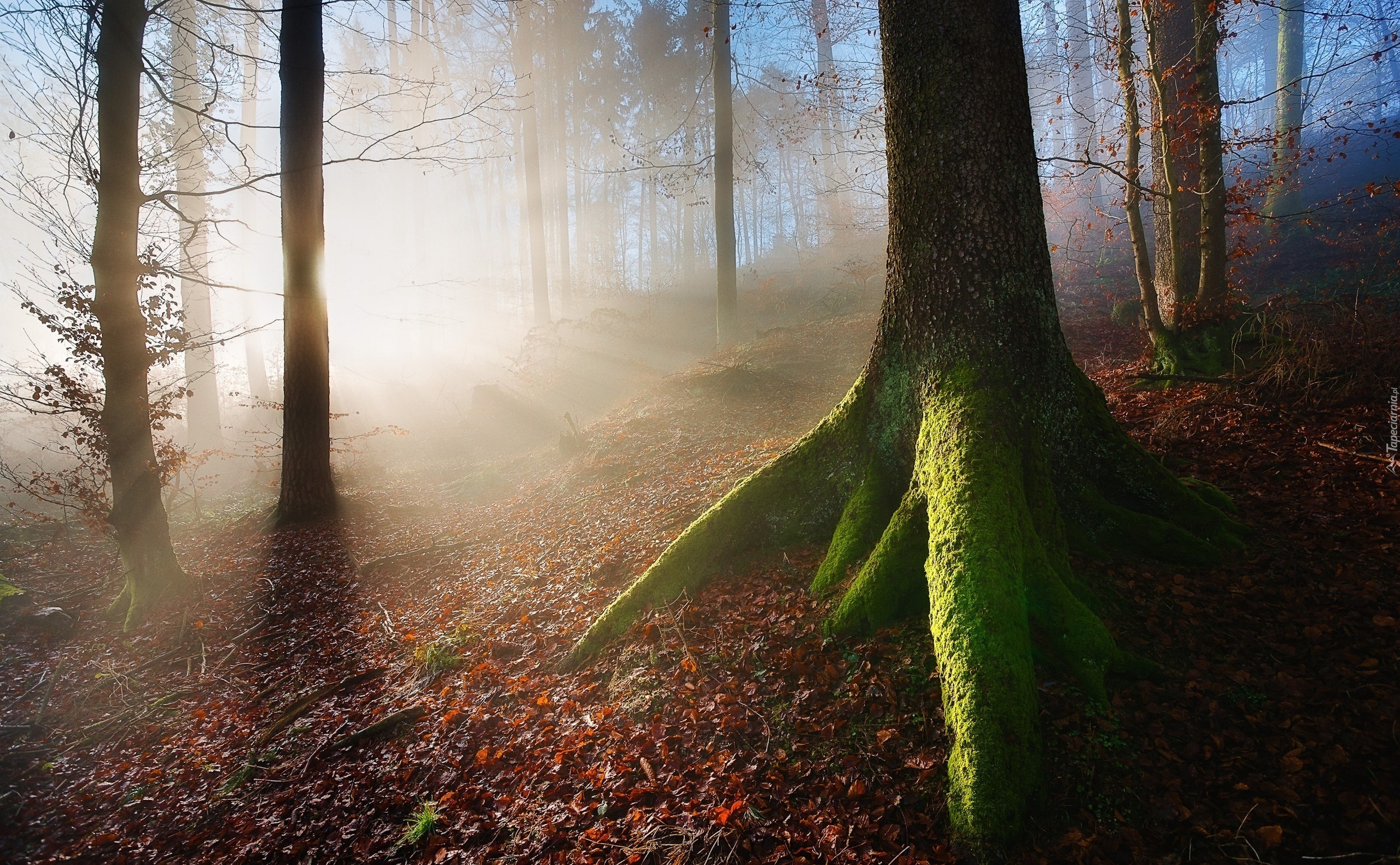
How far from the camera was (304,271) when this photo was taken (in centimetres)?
743

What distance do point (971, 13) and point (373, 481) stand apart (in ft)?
38.0

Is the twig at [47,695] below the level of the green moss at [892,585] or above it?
below

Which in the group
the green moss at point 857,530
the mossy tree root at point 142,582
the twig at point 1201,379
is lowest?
the mossy tree root at point 142,582

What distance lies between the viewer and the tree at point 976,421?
3035 millimetres

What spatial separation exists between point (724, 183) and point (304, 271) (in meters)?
9.93

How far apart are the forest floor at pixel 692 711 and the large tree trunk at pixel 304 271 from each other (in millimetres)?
1667

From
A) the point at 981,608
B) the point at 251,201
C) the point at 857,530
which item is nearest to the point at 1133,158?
the point at 857,530

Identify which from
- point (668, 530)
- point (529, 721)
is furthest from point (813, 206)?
point (529, 721)

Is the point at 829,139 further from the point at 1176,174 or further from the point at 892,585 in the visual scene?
the point at 892,585

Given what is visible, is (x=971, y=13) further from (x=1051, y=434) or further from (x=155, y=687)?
(x=155, y=687)

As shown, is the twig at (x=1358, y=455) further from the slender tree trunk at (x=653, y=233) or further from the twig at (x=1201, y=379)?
the slender tree trunk at (x=653, y=233)

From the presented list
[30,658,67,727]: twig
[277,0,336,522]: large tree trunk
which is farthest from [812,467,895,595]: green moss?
[277,0,336,522]: large tree trunk

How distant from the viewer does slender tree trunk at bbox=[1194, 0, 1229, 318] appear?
634 cm

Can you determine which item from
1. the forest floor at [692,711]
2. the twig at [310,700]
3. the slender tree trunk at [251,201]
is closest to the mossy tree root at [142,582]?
the forest floor at [692,711]
